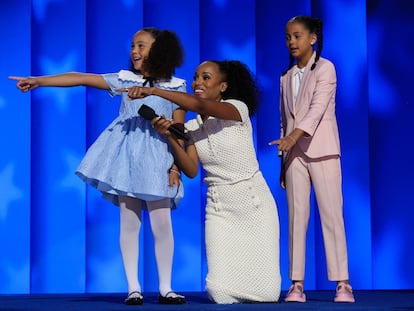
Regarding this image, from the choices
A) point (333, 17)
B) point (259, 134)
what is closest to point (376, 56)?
point (333, 17)

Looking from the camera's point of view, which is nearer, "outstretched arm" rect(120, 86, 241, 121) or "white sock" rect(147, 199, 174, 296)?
"outstretched arm" rect(120, 86, 241, 121)

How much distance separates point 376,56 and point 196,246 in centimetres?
123

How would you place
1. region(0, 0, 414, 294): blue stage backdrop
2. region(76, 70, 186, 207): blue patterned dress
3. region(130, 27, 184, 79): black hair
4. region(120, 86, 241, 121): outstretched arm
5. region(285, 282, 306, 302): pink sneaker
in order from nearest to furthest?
region(120, 86, 241, 121): outstretched arm
region(76, 70, 186, 207): blue patterned dress
region(130, 27, 184, 79): black hair
region(285, 282, 306, 302): pink sneaker
region(0, 0, 414, 294): blue stage backdrop

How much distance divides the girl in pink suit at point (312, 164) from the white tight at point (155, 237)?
0.49 m

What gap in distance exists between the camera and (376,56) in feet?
15.4

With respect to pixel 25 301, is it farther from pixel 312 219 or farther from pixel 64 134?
pixel 312 219

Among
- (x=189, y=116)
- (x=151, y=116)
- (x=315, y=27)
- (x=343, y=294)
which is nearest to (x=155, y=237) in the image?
(x=151, y=116)

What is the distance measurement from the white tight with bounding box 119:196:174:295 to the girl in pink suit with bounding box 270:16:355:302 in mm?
487

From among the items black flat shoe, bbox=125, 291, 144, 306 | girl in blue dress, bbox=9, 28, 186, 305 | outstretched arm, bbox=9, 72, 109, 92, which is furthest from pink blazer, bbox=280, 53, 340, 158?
black flat shoe, bbox=125, 291, 144, 306

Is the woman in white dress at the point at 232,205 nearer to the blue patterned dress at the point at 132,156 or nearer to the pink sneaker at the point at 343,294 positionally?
the blue patterned dress at the point at 132,156

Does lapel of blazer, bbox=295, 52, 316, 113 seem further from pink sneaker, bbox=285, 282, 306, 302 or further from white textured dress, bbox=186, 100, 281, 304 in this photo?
pink sneaker, bbox=285, 282, 306, 302

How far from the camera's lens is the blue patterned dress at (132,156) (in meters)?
3.38

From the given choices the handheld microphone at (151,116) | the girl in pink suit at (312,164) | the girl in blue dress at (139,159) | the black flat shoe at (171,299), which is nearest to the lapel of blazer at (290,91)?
the girl in pink suit at (312,164)

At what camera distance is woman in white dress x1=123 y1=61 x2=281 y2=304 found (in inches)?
139
